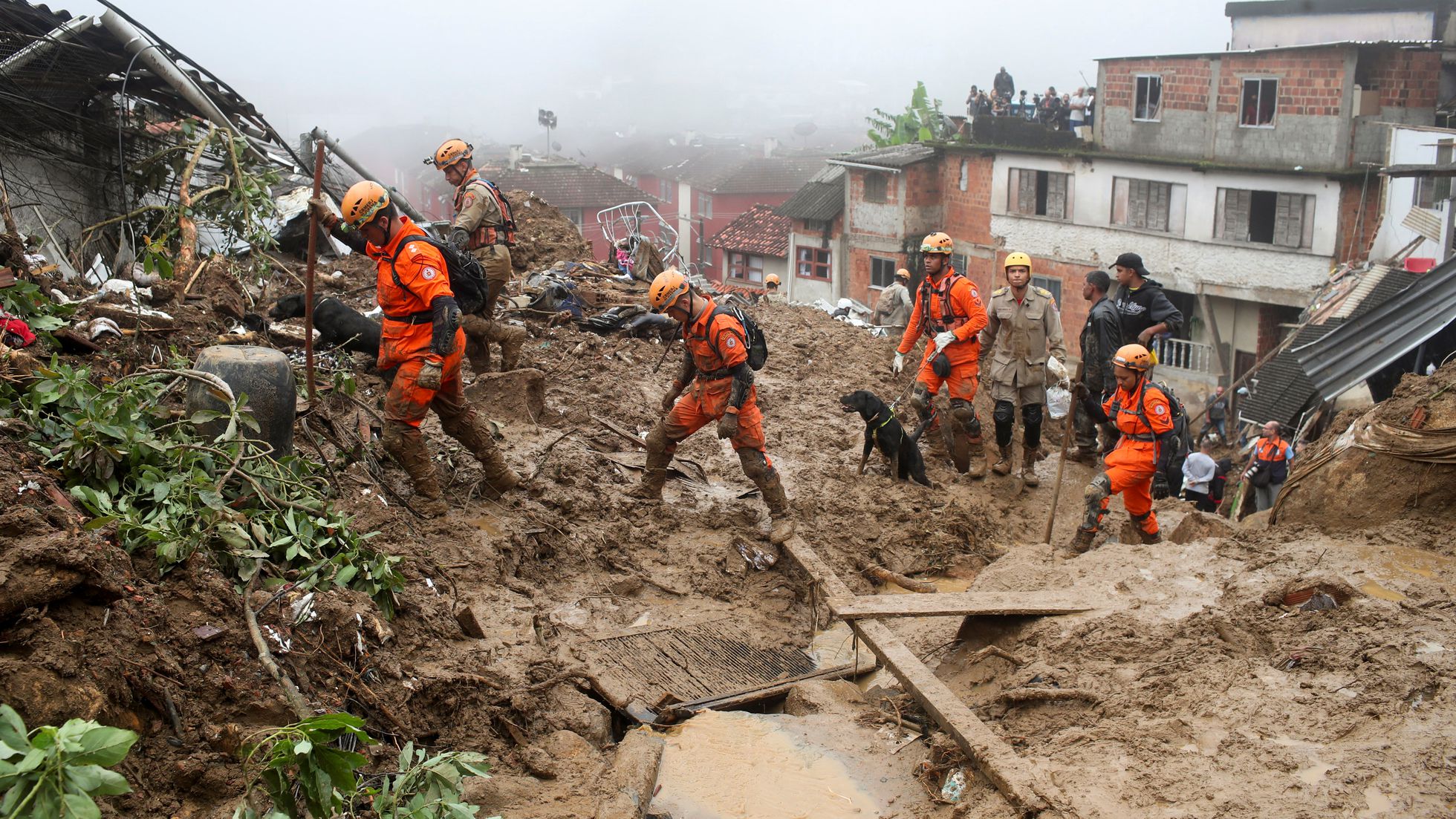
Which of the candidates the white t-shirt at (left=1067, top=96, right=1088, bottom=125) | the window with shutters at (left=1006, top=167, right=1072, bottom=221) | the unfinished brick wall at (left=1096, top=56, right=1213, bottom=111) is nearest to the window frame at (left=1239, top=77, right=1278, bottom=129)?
the unfinished brick wall at (left=1096, top=56, right=1213, bottom=111)

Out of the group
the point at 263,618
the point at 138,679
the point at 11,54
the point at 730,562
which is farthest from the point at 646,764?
the point at 11,54

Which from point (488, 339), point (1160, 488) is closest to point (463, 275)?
point (488, 339)

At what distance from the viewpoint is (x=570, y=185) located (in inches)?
1773

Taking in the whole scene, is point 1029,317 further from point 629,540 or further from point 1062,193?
point 1062,193

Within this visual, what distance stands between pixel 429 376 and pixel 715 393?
1.97m

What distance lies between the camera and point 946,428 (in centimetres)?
953

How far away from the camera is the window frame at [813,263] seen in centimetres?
3731

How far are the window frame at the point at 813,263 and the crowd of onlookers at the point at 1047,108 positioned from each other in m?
6.99

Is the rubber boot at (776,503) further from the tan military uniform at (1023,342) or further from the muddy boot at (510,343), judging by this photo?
the tan military uniform at (1023,342)

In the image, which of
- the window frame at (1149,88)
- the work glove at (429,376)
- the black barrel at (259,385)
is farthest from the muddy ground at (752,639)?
the window frame at (1149,88)

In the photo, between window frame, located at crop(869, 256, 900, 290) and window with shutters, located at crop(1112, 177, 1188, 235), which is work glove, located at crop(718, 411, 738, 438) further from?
window frame, located at crop(869, 256, 900, 290)

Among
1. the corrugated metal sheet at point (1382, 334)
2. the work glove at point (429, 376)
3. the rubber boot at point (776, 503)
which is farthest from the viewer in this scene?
the corrugated metal sheet at point (1382, 334)

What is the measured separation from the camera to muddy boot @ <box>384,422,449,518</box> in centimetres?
659

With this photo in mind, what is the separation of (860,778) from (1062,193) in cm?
2838
